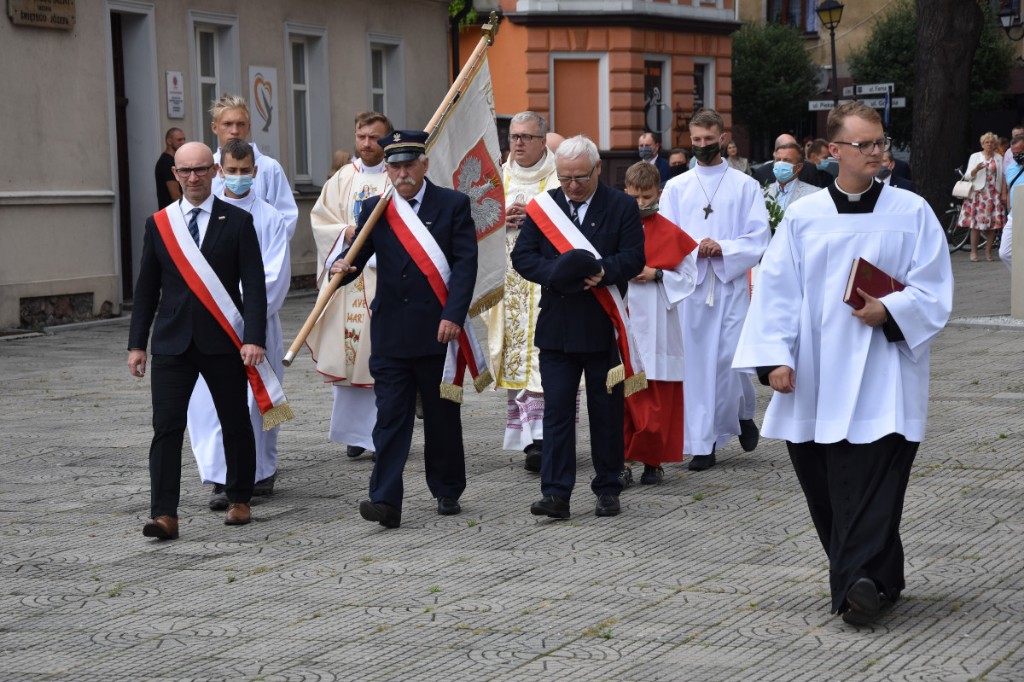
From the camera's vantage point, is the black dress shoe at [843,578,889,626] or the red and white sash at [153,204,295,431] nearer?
the black dress shoe at [843,578,889,626]

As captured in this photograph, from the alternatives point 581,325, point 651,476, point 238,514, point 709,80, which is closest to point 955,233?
point 709,80

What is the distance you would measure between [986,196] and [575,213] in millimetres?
19435

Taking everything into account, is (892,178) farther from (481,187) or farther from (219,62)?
(219,62)

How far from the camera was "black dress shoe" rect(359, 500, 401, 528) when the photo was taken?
7809 millimetres

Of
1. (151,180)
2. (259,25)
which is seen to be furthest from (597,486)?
(259,25)

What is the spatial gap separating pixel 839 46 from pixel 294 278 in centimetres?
3440

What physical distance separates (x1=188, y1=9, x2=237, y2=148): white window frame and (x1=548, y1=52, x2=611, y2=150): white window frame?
1450cm

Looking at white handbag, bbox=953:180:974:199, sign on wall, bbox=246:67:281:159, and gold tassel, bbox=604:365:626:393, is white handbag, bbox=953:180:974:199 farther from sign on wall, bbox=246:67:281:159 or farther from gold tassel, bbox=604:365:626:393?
gold tassel, bbox=604:365:626:393

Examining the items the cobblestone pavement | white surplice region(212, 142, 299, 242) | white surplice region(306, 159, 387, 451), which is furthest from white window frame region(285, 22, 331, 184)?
white surplice region(212, 142, 299, 242)

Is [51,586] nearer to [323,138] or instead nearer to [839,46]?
[323,138]

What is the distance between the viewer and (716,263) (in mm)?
9680

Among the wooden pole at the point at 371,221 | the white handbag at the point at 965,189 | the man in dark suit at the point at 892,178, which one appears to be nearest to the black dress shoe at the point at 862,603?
the wooden pole at the point at 371,221

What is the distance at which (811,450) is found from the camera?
6355 mm

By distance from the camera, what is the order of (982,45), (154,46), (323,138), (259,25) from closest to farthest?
(154,46) → (259,25) → (323,138) → (982,45)
